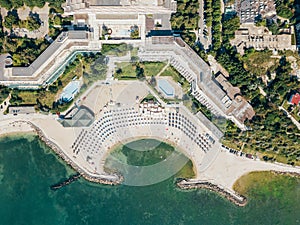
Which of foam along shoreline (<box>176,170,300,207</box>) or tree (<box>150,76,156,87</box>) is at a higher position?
tree (<box>150,76,156,87</box>)

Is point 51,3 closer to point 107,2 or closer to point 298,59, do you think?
point 107,2

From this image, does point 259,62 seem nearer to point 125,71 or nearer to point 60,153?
point 125,71

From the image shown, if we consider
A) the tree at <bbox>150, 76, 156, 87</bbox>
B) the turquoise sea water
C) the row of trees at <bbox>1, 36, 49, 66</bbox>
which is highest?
the row of trees at <bbox>1, 36, 49, 66</bbox>

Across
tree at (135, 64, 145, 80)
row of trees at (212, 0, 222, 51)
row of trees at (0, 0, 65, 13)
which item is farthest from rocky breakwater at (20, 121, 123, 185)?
row of trees at (212, 0, 222, 51)

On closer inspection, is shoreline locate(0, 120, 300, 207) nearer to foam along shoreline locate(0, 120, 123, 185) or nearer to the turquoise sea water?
foam along shoreline locate(0, 120, 123, 185)

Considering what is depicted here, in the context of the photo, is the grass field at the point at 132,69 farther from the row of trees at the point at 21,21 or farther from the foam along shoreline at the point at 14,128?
the foam along shoreline at the point at 14,128

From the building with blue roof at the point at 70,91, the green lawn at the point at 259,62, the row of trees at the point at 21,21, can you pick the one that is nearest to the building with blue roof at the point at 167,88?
the green lawn at the point at 259,62

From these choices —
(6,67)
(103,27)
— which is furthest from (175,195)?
(6,67)

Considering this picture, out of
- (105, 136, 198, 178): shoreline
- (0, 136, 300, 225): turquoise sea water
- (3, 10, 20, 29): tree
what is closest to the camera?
→ (3, 10, 20, 29): tree
